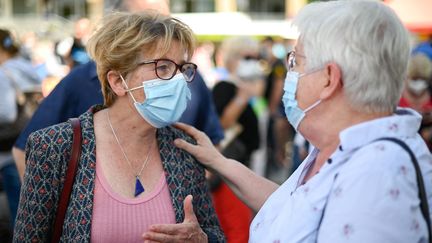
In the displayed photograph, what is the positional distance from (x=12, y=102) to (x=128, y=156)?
10.3ft

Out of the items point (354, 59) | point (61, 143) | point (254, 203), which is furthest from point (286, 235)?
point (61, 143)

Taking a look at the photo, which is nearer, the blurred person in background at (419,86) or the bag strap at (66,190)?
the bag strap at (66,190)

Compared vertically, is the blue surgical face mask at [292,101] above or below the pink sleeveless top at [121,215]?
above

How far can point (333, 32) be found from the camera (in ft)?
6.20

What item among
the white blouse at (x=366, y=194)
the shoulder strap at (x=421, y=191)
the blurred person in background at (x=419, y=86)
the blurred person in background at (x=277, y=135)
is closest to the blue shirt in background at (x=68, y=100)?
the white blouse at (x=366, y=194)

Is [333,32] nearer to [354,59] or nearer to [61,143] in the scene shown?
[354,59]

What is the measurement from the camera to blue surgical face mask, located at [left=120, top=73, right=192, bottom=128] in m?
2.57

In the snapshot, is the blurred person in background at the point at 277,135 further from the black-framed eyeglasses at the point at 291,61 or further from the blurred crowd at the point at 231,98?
the black-framed eyeglasses at the point at 291,61

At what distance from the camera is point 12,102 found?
545 centimetres

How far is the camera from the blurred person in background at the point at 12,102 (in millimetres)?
4531

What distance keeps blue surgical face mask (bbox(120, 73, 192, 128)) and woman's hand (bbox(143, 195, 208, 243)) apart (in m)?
0.43

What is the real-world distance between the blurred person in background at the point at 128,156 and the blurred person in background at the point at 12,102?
180cm

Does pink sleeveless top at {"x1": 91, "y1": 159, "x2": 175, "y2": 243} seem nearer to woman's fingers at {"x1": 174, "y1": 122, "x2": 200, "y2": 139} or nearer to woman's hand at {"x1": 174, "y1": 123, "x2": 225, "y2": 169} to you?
woman's hand at {"x1": 174, "y1": 123, "x2": 225, "y2": 169}

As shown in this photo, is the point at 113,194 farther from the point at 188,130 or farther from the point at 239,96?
the point at 239,96
